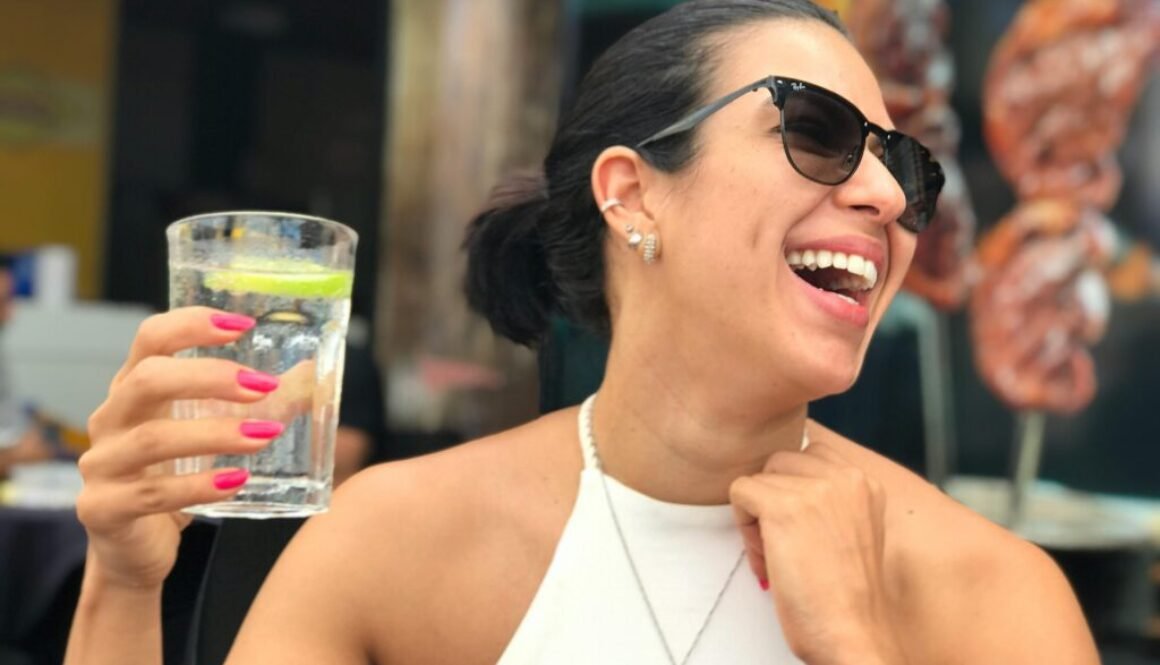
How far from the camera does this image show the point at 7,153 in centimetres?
912

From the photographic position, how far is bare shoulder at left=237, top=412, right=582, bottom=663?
1.67 metres

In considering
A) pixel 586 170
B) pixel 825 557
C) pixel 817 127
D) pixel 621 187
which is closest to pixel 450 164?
pixel 586 170

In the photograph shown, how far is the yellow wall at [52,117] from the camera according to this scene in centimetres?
902

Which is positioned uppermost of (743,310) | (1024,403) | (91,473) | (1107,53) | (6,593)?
(1107,53)

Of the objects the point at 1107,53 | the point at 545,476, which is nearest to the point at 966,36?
the point at 1107,53

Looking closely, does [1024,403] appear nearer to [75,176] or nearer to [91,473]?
[91,473]

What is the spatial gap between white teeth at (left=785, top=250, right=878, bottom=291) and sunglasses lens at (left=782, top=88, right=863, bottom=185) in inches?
3.2

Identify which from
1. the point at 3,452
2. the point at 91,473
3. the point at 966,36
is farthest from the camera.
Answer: the point at 3,452

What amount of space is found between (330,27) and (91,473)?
6.34 meters

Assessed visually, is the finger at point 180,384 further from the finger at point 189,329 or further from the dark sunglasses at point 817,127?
the dark sunglasses at point 817,127

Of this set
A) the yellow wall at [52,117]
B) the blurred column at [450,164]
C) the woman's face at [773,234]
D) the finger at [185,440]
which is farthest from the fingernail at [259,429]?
the yellow wall at [52,117]

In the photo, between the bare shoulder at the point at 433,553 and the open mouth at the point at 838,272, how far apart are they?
0.40 metres

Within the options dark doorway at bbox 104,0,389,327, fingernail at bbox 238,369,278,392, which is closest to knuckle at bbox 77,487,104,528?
fingernail at bbox 238,369,278,392

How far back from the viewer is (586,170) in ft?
5.98
